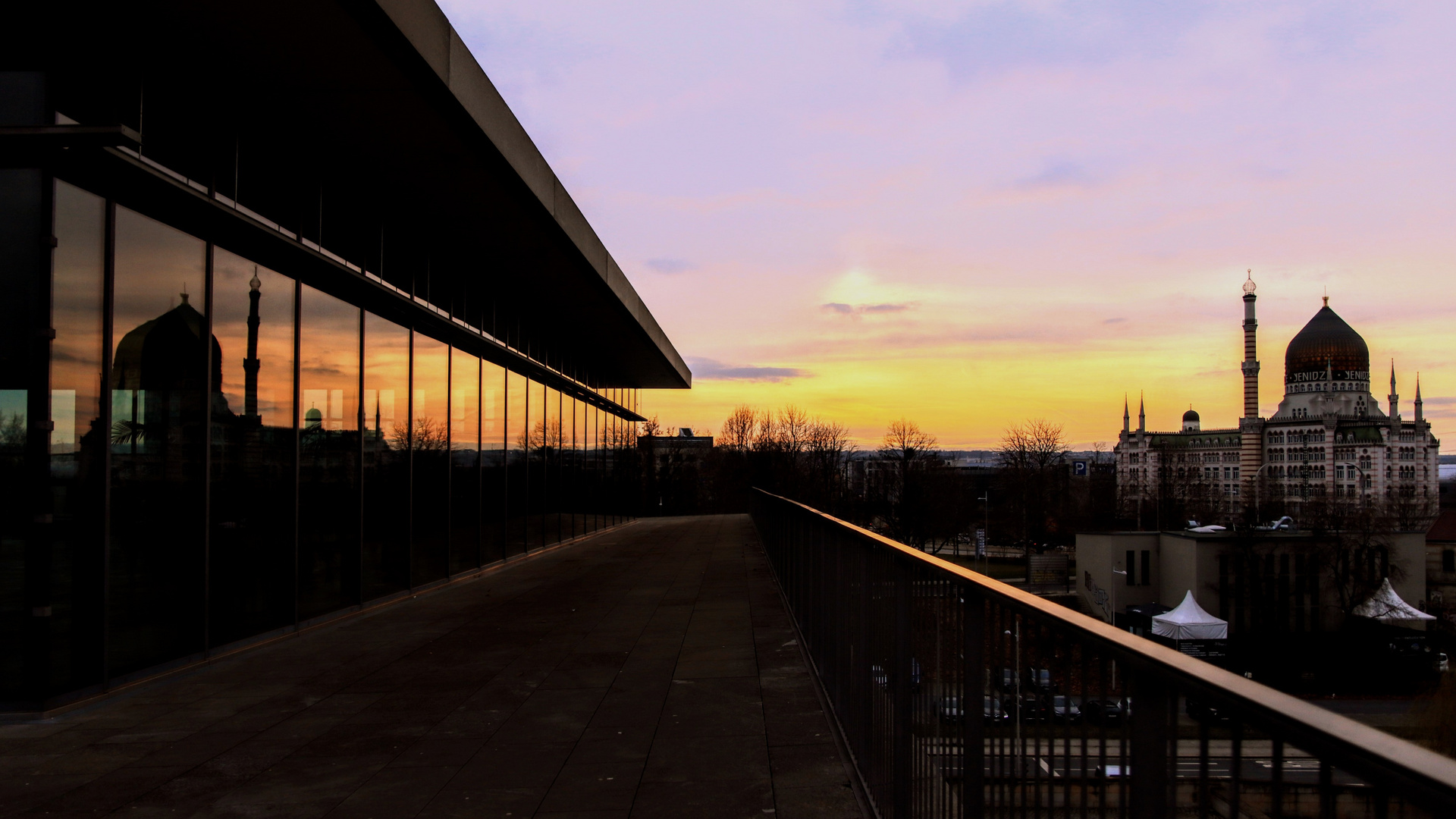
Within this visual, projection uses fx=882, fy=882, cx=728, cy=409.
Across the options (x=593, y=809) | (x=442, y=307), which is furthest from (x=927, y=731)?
(x=442, y=307)

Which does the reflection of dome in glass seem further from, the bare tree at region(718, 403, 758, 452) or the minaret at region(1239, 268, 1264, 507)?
the minaret at region(1239, 268, 1264, 507)

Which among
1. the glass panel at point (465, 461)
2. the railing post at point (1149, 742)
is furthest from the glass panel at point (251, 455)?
the railing post at point (1149, 742)

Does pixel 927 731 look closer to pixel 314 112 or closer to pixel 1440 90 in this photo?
pixel 314 112

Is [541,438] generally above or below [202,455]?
above

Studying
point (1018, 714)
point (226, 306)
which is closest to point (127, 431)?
point (226, 306)

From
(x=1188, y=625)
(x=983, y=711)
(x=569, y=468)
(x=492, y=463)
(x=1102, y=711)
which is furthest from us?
(x=1188, y=625)

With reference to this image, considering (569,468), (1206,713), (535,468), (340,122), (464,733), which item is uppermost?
(340,122)

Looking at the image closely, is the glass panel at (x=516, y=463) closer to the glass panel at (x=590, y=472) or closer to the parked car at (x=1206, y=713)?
the glass panel at (x=590, y=472)

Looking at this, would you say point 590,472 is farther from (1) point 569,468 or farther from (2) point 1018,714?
(2) point 1018,714

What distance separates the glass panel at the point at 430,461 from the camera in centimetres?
1139

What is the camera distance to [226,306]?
7.53 metres

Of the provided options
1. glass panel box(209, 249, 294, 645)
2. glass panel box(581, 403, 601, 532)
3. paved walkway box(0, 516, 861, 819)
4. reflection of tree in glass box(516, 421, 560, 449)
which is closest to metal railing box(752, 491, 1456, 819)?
paved walkway box(0, 516, 861, 819)

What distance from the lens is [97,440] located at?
6.09m

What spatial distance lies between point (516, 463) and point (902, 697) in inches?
540
